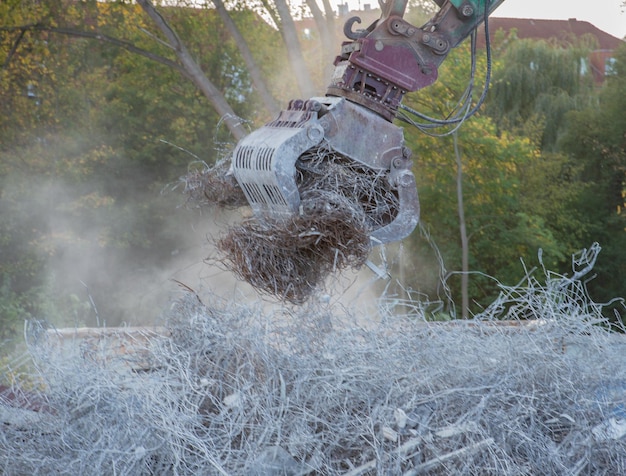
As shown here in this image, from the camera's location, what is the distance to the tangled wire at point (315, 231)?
12.0ft

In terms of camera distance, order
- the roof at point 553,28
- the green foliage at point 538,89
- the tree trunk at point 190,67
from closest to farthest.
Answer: the tree trunk at point 190,67, the green foliage at point 538,89, the roof at point 553,28

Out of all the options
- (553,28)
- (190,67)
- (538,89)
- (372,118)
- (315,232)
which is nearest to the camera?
(315,232)

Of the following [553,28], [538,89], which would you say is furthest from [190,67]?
[553,28]

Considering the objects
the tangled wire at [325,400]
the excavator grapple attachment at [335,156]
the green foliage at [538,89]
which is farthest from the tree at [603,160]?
the tangled wire at [325,400]

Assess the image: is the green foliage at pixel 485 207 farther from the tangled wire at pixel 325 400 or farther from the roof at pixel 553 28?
the roof at pixel 553 28

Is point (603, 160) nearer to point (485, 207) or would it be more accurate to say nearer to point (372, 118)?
point (485, 207)

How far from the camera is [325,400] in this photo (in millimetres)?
3141

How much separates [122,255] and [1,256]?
9.72 feet

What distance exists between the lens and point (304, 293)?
383 cm

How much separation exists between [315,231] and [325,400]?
2.55ft

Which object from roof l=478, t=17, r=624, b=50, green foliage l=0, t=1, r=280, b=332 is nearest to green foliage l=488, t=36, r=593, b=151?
green foliage l=0, t=1, r=280, b=332

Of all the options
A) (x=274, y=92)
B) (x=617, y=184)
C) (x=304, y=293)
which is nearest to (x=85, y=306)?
(x=274, y=92)

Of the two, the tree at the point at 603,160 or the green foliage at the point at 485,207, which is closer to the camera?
the green foliage at the point at 485,207

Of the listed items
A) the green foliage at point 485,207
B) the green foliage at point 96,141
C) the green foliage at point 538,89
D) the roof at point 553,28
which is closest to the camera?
the green foliage at point 485,207
